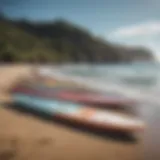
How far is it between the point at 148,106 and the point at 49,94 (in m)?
0.47

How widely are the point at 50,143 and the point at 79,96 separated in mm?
257

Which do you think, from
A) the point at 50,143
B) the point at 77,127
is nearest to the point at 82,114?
the point at 77,127

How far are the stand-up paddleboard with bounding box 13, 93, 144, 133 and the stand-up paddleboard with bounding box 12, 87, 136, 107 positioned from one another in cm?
2

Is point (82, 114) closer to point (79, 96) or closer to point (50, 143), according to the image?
point (79, 96)

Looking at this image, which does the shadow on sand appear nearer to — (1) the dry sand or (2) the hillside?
(1) the dry sand

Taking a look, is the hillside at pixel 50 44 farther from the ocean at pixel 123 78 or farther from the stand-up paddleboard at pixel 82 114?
the stand-up paddleboard at pixel 82 114

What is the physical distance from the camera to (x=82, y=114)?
151 cm

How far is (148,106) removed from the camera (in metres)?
1.50

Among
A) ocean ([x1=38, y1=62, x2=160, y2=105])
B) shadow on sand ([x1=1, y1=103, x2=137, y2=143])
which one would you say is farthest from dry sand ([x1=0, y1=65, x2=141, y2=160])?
ocean ([x1=38, y1=62, x2=160, y2=105])

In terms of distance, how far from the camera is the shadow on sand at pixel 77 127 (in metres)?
1.47

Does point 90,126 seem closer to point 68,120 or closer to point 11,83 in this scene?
point 68,120

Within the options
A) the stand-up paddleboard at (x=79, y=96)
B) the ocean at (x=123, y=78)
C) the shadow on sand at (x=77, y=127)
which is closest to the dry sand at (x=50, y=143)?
the shadow on sand at (x=77, y=127)

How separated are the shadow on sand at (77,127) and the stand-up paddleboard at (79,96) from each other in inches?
3.1

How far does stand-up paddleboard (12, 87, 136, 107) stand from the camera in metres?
1.50
